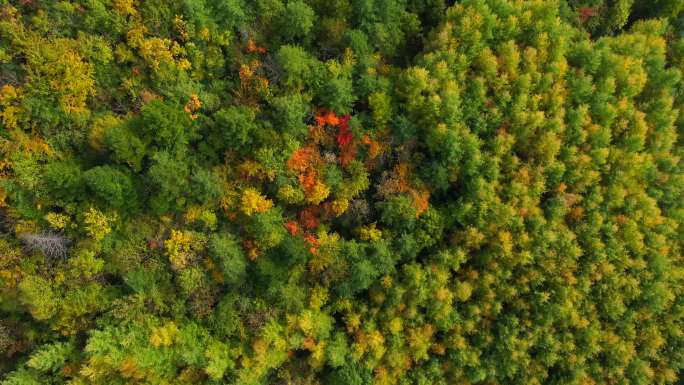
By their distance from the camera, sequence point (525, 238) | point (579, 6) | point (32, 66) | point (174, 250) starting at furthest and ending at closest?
1. point (579, 6)
2. point (525, 238)
3. point (174, 250)
4. point (32, 66)

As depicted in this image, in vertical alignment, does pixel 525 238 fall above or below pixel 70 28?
below

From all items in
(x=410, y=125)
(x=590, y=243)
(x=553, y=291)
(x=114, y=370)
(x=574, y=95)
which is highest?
(x=574, y=95)

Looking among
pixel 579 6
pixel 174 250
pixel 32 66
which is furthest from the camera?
pixel 579 6

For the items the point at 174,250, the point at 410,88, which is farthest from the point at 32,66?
the point at 410,88

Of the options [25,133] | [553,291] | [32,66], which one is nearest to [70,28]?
[32,66]

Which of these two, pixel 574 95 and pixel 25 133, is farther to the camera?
pixel 574 95

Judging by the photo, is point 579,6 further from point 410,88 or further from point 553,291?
point 553,291

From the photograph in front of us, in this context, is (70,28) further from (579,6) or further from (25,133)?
(579,6)
